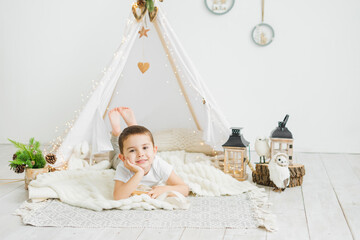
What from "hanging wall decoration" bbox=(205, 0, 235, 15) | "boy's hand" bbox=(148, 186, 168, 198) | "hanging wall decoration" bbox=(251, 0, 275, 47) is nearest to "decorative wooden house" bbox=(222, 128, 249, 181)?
"boy's hand" bbox=(148, 186, 168, 198)

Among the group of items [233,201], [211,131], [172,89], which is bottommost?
[233,201]

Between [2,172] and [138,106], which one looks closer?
[2,172]

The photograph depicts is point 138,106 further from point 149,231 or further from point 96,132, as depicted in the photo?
point 149,231

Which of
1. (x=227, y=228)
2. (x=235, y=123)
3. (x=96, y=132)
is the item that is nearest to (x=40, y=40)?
(x=96, y=132)

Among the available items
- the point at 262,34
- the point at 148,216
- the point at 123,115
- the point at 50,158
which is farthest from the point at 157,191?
the point at 262,34

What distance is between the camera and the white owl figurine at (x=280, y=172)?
8.75 ft

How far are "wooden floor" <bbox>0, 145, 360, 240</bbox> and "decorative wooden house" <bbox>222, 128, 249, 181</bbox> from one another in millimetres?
300

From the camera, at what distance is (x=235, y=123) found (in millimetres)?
4328

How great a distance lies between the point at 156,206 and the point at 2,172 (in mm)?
1676

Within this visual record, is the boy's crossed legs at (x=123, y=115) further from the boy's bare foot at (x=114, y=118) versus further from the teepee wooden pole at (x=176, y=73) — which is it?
the teepee wooden pole at (x=176, y=73)

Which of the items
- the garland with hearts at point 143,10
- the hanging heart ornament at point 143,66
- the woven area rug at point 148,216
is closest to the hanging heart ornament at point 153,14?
the garland with hearts at point 143,10

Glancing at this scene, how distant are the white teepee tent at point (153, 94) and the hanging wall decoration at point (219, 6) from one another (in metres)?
1.00

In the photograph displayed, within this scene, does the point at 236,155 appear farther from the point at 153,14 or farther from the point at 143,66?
the point at 153,14

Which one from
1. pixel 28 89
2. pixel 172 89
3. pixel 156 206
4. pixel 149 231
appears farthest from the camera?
pixel 28 89
